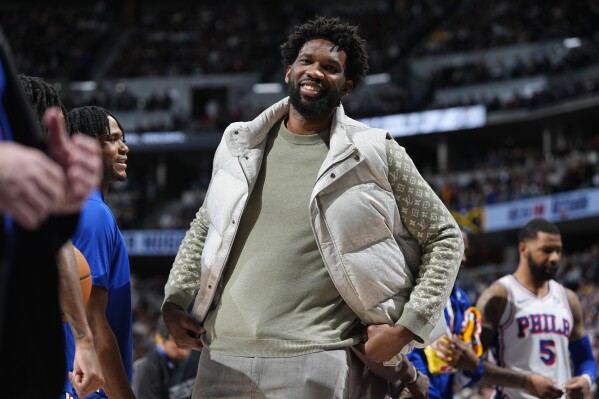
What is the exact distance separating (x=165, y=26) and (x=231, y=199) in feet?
133

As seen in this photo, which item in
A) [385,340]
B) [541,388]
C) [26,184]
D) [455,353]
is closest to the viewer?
[26,184]

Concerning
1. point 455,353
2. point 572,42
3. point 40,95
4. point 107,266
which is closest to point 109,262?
point 107,266

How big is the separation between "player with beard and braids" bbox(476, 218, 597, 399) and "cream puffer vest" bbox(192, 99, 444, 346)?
3.04 meters

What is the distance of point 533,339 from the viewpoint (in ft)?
21.0

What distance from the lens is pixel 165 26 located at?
4281 centimetres

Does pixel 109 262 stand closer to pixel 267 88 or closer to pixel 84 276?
pixel 84 276

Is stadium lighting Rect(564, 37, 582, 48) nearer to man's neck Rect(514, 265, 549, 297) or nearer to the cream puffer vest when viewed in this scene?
man's neck Rect(514, 265, 549, 297)

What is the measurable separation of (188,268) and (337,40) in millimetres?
1145

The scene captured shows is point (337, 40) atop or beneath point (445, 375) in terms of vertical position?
atop

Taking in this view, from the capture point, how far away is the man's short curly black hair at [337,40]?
3777 millimetres

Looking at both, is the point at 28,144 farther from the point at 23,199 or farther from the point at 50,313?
the point at 50,313

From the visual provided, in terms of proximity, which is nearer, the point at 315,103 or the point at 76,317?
the point at 76,317

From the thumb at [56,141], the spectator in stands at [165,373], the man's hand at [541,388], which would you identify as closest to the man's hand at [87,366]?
the thumb at [56,141]

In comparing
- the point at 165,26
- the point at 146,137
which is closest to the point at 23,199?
the point at 146,137
